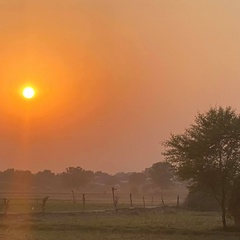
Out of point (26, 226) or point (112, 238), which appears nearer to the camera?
point (112, 238)

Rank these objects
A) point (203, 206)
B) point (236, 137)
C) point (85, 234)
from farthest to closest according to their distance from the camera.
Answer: point (203, 206)
point (236, 137)
point (85, 234)

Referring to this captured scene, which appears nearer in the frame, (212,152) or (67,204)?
(212,152)

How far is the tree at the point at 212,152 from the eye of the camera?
139ft

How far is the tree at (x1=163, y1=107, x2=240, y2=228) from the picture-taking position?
4228cm

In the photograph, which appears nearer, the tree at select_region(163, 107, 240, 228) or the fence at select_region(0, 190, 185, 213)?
the tree at select_region(163, 107, 240, 228)

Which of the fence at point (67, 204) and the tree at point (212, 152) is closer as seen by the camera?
the tree at point (212, 152)

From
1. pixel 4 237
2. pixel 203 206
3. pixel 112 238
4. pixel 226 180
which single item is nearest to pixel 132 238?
pixel 112 238

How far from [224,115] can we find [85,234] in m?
15.9

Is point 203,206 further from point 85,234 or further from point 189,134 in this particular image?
point 85,234

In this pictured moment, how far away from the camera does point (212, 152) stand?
42906 millimetres

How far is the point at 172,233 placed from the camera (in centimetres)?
3878

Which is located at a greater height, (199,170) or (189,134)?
(189,134)

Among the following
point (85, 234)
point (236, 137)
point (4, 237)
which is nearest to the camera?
point (4, 237)

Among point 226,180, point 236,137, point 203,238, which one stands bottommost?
point 203,238
